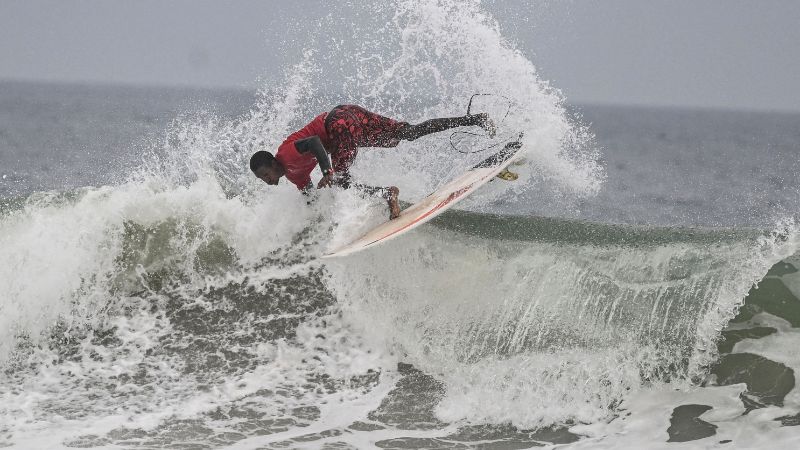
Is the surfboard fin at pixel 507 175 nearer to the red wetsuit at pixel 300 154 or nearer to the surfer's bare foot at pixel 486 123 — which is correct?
the surfer's bare foot at pixel 486 123

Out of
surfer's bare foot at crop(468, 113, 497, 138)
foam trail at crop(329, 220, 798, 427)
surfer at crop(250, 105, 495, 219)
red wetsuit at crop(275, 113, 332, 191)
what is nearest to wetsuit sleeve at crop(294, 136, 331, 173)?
surfer at crop(250, 105, 495, 219)

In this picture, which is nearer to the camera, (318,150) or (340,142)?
(318,150)

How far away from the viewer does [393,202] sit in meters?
Result: 7.06

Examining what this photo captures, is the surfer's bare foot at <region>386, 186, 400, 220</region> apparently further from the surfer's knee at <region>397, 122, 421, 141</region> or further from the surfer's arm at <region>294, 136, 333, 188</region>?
the surfer's arm at <region>294, 136, 333, 188</region>

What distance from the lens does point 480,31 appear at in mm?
7691

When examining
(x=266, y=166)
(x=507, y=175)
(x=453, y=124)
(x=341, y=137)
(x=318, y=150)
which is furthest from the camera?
(x=507, y=175)

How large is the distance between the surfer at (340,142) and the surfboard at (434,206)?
0.23 metres

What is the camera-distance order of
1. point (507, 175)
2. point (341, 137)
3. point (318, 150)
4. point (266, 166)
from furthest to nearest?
point (507, 175), point (341, 137), point (266, 166), point (318, 150)

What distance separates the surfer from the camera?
674 cm

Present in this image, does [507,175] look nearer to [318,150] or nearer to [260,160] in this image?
[318,150]

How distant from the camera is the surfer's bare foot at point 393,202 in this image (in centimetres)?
700

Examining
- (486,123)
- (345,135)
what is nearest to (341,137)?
(345,135)

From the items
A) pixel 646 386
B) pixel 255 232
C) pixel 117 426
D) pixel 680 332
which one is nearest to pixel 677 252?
pixel 680 332

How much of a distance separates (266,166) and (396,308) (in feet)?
5.31
